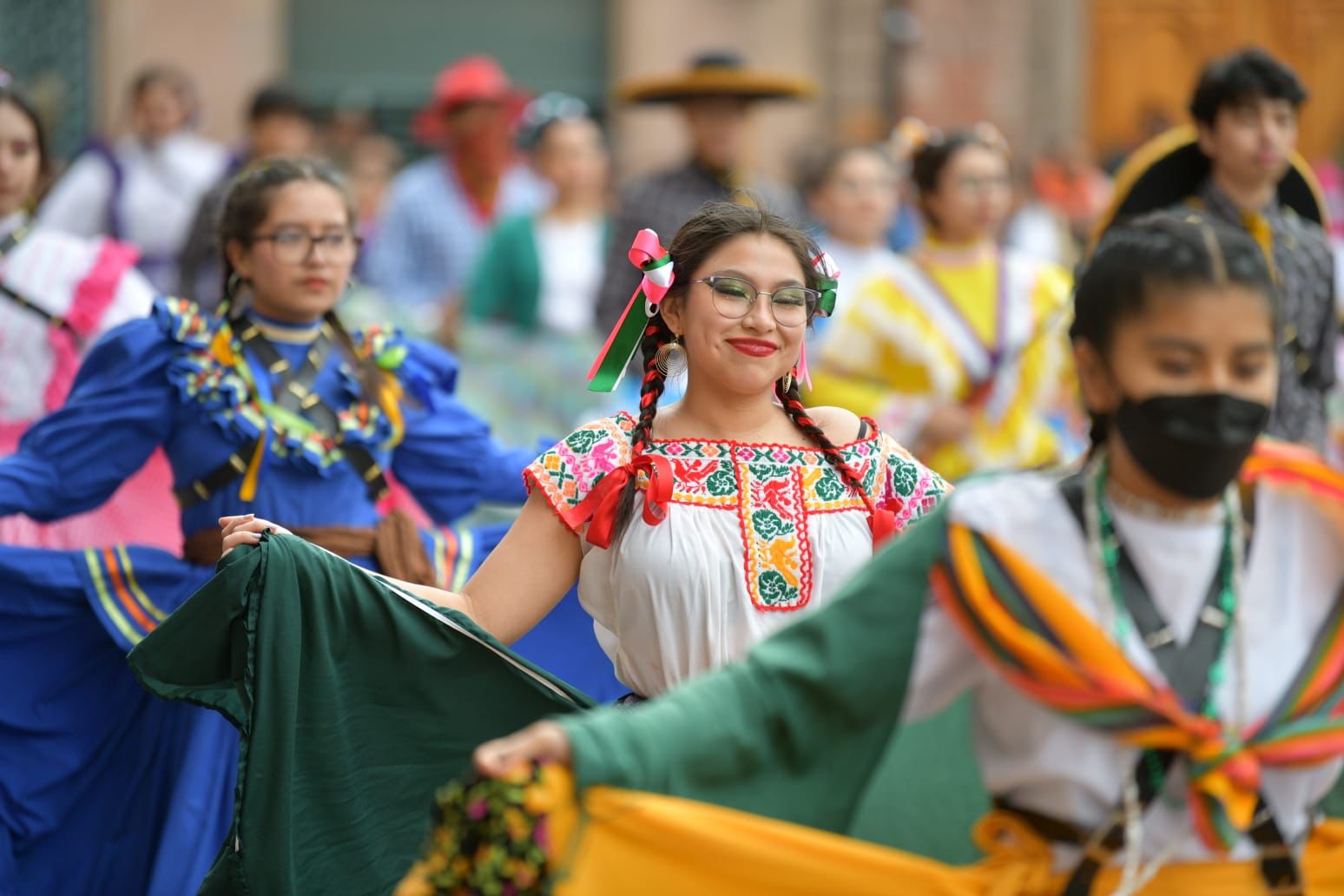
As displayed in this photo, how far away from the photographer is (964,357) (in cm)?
710

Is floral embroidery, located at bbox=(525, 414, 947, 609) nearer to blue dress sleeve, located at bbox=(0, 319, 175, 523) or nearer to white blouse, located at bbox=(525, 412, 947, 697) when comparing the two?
white blouse, located at bbox=(525, 412, 947, 697)

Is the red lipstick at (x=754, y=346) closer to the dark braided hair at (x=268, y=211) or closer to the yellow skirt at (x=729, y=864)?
the yellow skirt at (x=729, y=864)

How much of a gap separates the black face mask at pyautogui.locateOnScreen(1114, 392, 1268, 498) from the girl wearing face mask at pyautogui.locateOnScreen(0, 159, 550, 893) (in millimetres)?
2303

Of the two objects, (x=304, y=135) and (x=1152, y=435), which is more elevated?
(x=304, y=135)

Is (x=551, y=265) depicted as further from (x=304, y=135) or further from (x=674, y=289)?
(x=674, y=289)

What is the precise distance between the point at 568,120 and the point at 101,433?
5.61 meters

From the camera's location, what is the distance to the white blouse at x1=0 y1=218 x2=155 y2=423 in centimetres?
594

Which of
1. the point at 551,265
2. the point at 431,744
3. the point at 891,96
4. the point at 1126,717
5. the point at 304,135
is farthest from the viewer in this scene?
the point at 891,96

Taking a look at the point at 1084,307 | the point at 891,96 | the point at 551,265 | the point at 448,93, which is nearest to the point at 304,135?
the point at 448,93

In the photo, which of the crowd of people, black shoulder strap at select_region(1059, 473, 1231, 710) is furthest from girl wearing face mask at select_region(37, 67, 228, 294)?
black shoulder strap at select_region(1059, 473, 1231, 710)

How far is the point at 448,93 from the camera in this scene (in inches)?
406

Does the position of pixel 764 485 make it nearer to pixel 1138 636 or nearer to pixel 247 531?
pixel 247 531

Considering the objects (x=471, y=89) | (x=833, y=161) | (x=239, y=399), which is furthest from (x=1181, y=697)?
(x=471, y=89)

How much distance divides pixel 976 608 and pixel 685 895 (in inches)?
21.5
